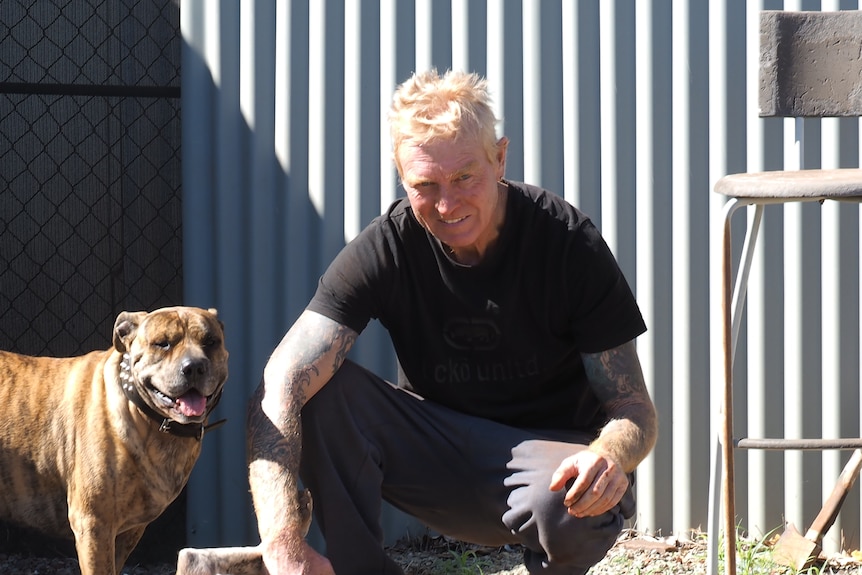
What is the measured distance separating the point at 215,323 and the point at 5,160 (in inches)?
48.9

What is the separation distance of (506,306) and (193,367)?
0.95 meters

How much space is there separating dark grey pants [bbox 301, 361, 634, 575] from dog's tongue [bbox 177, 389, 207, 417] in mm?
605

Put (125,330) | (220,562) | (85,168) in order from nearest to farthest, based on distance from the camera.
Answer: (220,562) < (125,330) < (85,168)

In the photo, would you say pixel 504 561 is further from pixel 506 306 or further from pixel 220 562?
pixel 220 562

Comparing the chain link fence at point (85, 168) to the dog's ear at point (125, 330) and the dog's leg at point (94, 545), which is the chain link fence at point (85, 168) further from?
the dog's leg at point (94, 545)

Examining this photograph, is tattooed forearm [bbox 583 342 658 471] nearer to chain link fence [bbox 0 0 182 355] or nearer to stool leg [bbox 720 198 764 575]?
stool leg [bbox 720 198 764 575]

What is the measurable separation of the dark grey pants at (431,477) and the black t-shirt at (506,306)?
3.9 inches

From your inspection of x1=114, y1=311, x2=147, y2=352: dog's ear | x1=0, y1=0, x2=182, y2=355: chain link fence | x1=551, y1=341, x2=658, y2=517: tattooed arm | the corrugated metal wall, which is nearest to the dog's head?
x1=114, y1=311, x2=147, y2=352: dog's ear

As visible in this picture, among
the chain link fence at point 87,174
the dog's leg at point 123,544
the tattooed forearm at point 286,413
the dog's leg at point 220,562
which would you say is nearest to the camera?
the dog's leg at point 220,562

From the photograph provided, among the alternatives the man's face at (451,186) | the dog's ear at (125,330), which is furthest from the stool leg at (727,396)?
the dog's ear at (125,330)

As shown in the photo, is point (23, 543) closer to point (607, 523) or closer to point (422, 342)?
point (422, 342)

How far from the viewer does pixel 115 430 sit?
120 inches

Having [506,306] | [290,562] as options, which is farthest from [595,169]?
[290,562]

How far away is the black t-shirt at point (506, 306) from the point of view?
2500 mm
